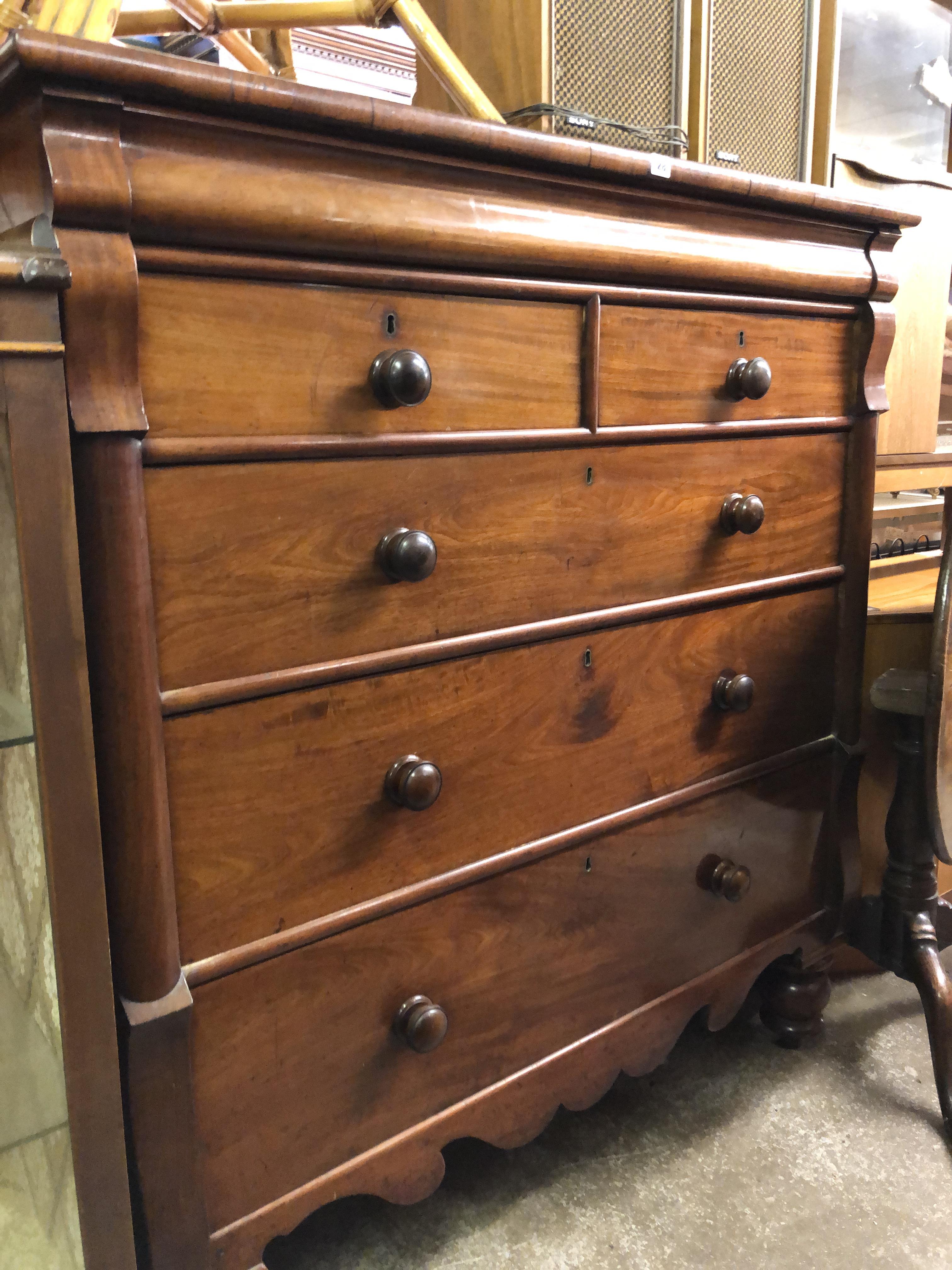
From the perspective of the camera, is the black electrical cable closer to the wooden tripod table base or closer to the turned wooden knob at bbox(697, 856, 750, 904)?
the wooden tripod table base

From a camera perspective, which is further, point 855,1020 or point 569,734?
point 855,1020

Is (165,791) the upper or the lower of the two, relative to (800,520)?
lower

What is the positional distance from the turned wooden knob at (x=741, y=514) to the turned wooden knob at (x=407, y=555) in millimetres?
480

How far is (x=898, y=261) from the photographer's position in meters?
1.83

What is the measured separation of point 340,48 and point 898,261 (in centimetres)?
110

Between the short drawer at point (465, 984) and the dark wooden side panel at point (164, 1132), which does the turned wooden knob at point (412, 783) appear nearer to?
the short drawer at point (465, 984)

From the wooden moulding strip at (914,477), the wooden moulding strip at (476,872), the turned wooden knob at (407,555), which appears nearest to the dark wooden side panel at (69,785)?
the wooden moulding strip at (476,872)

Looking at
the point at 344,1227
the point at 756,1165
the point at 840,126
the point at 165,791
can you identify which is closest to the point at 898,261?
the point at 840,126

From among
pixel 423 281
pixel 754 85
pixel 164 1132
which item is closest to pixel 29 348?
pixel 423 281

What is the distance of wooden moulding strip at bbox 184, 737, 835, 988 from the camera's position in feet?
2.92

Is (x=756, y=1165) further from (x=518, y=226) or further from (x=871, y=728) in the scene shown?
(x=518, y=226)

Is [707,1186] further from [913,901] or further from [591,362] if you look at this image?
[591,362]

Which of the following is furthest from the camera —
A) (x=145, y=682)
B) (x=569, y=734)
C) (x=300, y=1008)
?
(x=569, y=734)

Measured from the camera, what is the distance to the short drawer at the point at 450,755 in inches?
34.1
